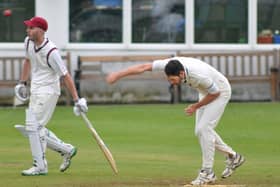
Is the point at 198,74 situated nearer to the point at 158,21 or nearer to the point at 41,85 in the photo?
the point at 41,85

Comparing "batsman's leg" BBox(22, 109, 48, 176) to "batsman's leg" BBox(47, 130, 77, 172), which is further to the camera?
"batsman's leg" BBox(47, 130, 77, 172)

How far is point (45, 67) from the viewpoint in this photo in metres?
12.2

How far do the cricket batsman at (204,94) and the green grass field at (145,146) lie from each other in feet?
1.33

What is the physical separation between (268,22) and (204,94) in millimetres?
14648

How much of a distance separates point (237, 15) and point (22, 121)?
780 centimetres

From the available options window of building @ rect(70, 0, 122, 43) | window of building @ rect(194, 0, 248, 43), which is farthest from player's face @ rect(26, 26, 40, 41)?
window of building @ rect(194, 0, 248, 43)

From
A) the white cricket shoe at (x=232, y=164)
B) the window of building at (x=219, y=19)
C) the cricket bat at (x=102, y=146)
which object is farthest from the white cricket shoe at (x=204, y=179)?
the window of building at (x=219, y=19)

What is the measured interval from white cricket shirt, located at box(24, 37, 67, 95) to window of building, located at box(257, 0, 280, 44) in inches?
558

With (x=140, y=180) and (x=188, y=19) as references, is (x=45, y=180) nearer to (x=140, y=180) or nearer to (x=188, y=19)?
(x=140, y=180)

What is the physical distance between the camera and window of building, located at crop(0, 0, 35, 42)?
80.7 feet

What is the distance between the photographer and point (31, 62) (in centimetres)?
1237

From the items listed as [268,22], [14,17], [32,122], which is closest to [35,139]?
[32,122]

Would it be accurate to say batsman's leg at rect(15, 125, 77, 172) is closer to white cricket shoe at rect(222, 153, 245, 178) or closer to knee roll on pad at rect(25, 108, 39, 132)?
knee roll on pad at rect(25, 108, 39, 132)

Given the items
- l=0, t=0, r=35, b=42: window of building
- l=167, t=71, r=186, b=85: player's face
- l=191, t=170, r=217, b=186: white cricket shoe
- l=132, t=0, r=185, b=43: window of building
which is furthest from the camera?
l=132, t=0, r=185, b=43: window of building
